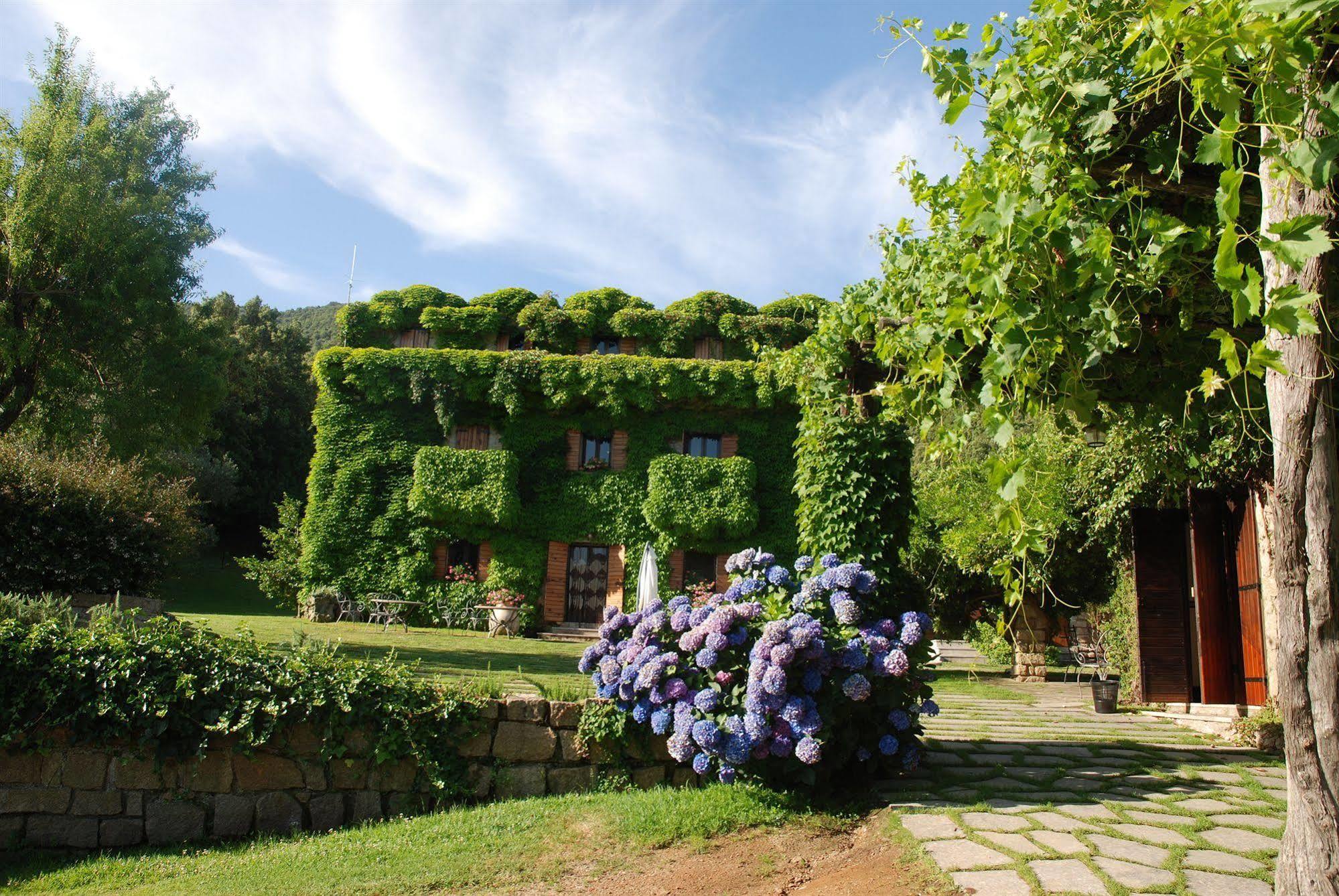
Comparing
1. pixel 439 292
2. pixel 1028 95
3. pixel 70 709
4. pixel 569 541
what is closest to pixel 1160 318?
pixel 1028 95

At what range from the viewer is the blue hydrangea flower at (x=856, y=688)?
4.85 meters

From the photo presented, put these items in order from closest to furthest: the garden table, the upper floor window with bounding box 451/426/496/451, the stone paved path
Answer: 1. the stone paved path
2. the garden table
3. the upper floor window with bounding box 451/426/496/451

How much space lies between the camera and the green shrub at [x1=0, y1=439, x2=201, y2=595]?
1027 cm

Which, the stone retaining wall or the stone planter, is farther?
the stone planter

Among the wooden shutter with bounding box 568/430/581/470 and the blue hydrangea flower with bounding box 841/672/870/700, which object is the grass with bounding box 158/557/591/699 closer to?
the blue hydrangea flower with bounding box 841/672/870/700

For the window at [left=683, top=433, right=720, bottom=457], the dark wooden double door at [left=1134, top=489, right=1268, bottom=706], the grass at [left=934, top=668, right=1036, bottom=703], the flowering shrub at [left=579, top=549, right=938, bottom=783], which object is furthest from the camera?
the window at [left=683, top=433, right=720, bottom=457]

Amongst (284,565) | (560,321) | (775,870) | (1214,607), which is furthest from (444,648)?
(1214,607)

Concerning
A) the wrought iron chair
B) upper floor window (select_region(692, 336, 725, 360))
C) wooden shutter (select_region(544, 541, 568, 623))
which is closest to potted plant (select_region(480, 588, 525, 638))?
wooden shutter (select_region(544, 541, 568, 623))

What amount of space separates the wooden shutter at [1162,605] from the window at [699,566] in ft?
37.5

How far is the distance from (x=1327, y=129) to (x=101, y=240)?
47.8ft

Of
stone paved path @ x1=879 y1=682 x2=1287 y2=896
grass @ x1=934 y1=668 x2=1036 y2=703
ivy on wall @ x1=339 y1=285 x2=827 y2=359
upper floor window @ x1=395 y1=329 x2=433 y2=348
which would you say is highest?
ivy on wall @ x1=339 y1=285 x2=827 y2=359

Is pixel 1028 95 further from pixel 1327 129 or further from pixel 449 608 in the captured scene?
pixel 449 608

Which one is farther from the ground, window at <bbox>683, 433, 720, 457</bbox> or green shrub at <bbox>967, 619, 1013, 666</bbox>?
window at <bbox>683, 433, 720, 457</bbox>

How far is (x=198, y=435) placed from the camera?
14961 millimetres
